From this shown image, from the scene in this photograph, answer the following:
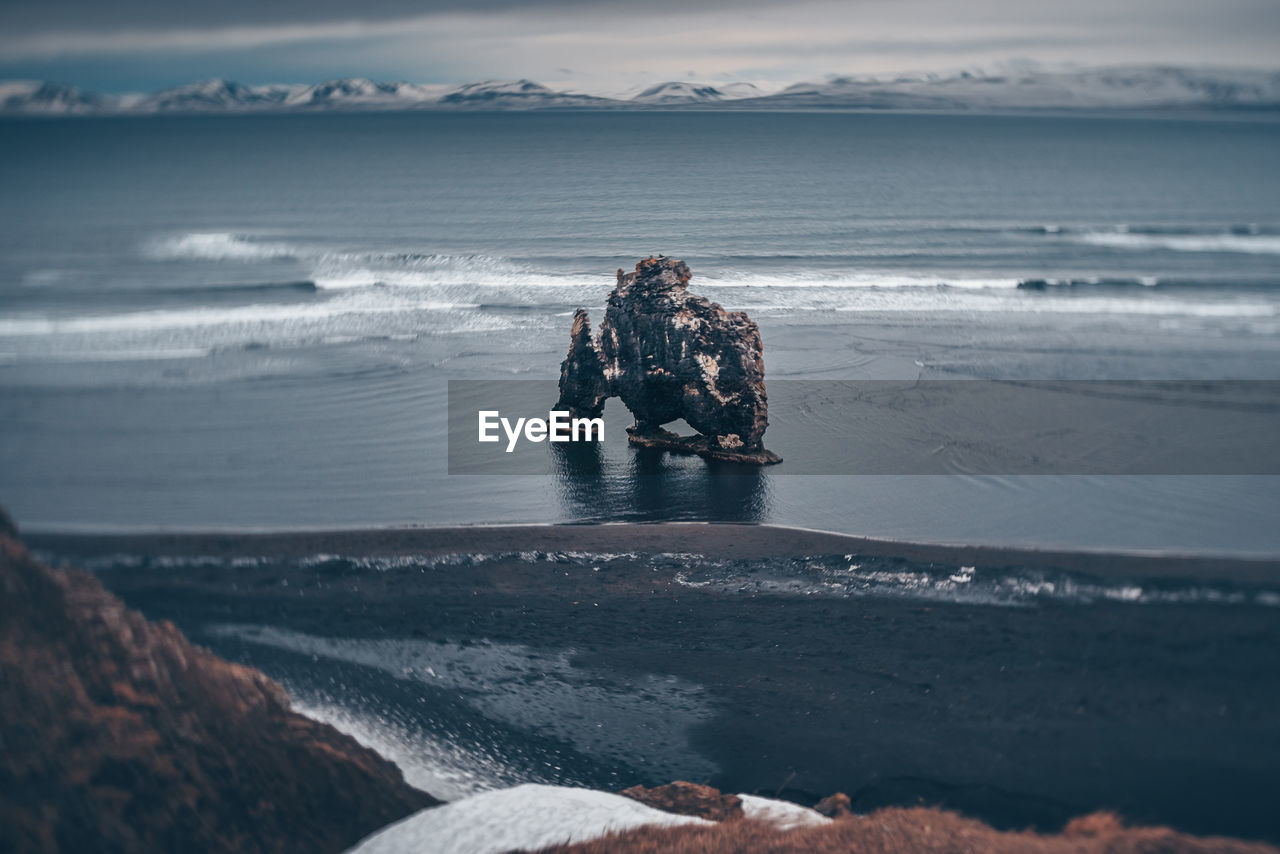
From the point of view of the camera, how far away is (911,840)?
5340 millimetres

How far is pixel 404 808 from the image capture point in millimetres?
5617

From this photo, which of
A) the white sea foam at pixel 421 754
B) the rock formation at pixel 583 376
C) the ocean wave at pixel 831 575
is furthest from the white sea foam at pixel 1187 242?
the white sea foam at pixel 421 754

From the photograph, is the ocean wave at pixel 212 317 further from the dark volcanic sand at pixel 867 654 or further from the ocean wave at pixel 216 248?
the dark volcanic sand at pixel 867 654

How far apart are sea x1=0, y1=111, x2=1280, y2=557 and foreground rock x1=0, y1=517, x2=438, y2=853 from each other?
9.49 ft

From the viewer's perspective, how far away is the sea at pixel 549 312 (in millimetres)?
9086

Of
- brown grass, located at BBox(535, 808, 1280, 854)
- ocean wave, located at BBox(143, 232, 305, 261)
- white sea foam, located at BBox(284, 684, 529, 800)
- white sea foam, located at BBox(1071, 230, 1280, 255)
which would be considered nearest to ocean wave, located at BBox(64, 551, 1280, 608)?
white sea foam, located at BBox(284, 684, 529, 800)

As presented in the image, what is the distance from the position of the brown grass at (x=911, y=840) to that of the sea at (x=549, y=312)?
131 inches

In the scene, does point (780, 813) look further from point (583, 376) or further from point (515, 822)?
point (583, 376)

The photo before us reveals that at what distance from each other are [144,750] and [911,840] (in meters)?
4.65

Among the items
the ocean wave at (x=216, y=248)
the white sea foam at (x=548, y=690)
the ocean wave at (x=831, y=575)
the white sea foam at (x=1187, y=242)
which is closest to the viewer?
the white sea foam at (x=548, y=690)

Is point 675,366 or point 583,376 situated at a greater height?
point 675,366

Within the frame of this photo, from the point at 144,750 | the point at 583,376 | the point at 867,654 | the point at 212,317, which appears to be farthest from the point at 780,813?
the point at 212,317

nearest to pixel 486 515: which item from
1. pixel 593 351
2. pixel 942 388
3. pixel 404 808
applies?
pixel 593 351

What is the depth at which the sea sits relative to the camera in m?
9.09
